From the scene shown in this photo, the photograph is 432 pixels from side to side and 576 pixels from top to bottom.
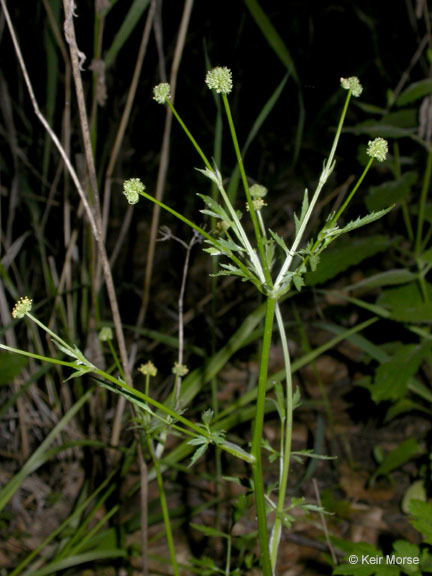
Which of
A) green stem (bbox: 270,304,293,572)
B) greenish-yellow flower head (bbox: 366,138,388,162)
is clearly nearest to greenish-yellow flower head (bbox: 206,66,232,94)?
greenish-yellow flower head (bbox: 366,138,388,162)

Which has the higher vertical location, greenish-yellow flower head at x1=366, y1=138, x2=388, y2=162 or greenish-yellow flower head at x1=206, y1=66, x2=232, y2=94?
greenish-yellow flower head at x1=206, y1=66, x2=232, y2=94

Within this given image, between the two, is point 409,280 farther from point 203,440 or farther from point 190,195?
point 190,195

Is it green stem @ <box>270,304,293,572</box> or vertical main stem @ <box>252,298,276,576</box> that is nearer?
vertical main stem @ <box>252,298,276,576</box>

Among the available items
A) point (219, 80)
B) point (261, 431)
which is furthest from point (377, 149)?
point (261, 431)

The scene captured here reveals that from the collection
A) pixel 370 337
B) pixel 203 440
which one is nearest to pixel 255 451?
pixel 203 440

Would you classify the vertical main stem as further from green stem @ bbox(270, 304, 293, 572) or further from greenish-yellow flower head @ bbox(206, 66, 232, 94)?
greenish-yellow flower head @ bbox(206, 66, 232, 94)

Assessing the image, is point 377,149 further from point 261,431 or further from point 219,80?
point 261,431

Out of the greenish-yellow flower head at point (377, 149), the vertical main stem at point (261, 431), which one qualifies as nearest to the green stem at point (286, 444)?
the vertical main stem at point (261, 431)

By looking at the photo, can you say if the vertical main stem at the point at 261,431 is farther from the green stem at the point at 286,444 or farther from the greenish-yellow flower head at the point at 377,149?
the greenish-yellow flower head at the point at 377,149
